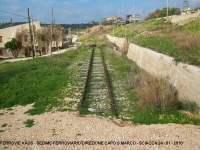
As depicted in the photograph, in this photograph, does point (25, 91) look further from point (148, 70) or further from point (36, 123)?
point (148, 70)

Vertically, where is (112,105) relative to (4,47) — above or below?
below

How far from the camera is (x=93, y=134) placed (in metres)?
6.66

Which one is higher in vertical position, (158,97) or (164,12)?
(164,12)

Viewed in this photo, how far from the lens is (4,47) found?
52031 millimetres

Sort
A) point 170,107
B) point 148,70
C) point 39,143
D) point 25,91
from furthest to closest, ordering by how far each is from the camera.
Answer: point 148,70 < point 25,91 < point 170,107 < point 39,143

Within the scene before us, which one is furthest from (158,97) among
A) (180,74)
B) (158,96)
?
(180,74)

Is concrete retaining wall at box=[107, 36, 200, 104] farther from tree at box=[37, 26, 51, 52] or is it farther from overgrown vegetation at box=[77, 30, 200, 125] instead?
tree at box=[37, 26, 51, 52]

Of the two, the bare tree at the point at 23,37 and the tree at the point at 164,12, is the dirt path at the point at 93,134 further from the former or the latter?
the tree at the point at 164,12

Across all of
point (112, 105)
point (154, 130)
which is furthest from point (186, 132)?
point (112, 105)

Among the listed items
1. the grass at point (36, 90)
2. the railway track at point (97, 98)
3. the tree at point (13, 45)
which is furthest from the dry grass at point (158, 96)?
the tree at point (13, 45)

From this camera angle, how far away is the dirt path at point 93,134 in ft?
19.6

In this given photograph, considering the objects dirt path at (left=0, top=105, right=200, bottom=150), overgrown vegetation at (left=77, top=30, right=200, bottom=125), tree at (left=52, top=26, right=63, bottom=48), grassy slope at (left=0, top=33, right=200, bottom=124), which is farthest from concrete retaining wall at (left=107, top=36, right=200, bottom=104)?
tree at (left=52, top=26, right=63, bottom=48)

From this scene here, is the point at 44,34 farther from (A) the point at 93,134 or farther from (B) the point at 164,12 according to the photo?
(A) the point at 93,134

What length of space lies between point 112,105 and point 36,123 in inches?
110
